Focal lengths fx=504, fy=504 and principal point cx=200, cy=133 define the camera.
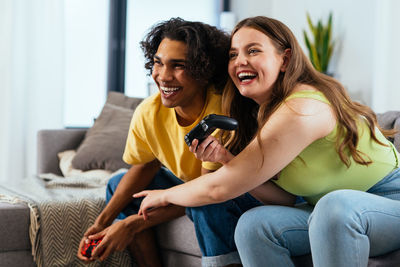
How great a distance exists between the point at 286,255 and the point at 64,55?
276cm

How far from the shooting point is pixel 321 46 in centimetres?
372

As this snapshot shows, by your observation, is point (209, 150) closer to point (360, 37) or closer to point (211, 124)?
point (211, 124)

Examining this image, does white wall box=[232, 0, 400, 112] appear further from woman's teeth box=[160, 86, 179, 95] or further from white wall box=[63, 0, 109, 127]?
woman's teeth box=[160, 86, 179, 95]

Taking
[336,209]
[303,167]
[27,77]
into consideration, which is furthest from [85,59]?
[336,209]

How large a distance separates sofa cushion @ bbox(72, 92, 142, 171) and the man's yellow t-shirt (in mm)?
878

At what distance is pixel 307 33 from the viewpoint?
157 inches

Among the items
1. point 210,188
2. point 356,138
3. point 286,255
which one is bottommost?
point 286,255

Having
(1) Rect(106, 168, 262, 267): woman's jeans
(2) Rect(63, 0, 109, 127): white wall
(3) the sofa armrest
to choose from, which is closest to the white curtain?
(2) Rect(63, 0, 109, 127): white wall

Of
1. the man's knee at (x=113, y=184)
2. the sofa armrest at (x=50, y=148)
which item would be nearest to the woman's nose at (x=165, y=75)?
the man's knee at (x=113, y=184)

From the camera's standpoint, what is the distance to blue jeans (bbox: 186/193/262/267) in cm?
140

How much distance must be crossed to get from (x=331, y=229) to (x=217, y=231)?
434mm

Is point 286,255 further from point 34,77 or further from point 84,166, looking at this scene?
point 34,77

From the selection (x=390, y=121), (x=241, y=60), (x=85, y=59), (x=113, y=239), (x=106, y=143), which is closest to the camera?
(x=241, y=60)

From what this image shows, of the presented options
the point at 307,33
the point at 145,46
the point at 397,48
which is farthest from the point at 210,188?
the point at 307,33
